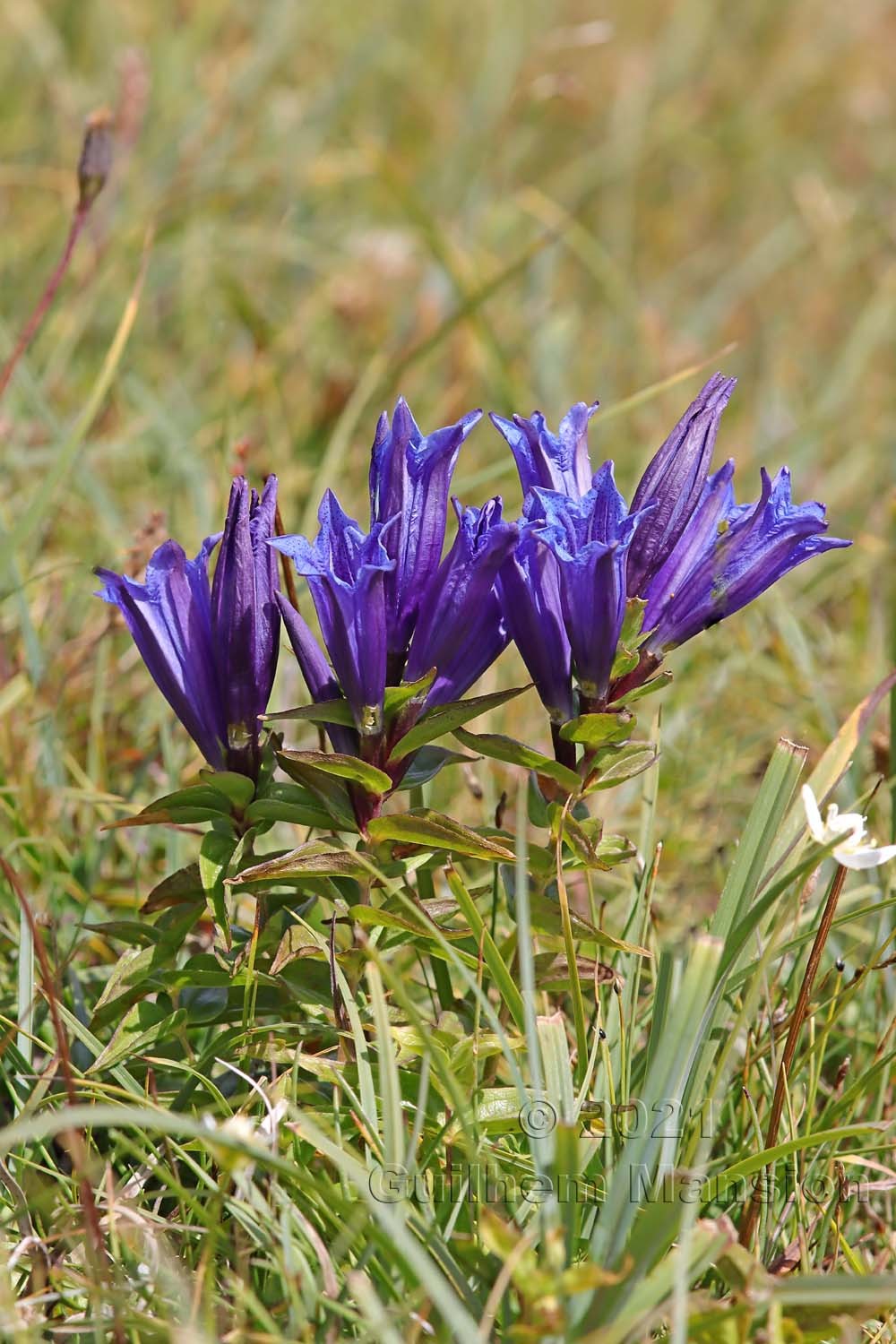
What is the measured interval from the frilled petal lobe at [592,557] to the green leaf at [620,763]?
0.31ft

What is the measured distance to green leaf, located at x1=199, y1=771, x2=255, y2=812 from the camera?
4.15 feet

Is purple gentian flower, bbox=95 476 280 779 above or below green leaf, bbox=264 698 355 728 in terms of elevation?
above

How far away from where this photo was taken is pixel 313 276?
373 cm

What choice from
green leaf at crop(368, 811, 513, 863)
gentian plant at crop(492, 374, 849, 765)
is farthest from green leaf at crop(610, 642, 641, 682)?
green leaf at crop(368, 811, 513, 863)

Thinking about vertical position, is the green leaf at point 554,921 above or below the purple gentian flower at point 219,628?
below

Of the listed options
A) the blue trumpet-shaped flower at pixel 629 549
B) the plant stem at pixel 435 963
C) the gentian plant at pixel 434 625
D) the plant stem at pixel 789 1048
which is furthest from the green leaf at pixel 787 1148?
the blue trumpet-shaped flower at pixel 629 549

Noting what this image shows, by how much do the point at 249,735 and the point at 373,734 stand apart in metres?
0.14

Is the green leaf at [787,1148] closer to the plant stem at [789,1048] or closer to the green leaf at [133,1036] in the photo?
the plant stem at [789,1048]

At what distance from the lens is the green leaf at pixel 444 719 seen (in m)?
1.25

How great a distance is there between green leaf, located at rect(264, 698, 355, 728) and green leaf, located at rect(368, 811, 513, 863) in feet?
0.33

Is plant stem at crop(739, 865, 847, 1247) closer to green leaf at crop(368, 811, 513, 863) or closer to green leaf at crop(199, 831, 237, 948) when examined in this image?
green leaf at crop(368, 811, 513, 863)

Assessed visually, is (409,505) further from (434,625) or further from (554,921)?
(554,921)

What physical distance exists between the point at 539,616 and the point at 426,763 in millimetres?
196

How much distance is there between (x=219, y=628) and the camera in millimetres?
1302
